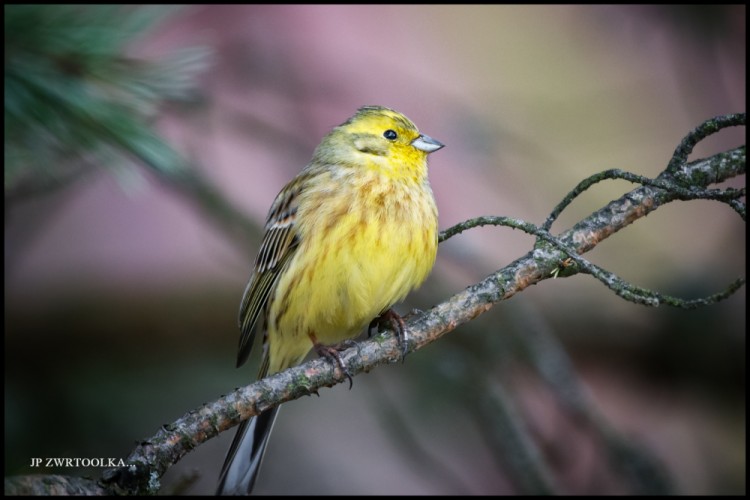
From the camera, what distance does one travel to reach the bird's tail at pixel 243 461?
189 centimetres

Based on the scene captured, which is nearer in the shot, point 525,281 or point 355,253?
point 525,281

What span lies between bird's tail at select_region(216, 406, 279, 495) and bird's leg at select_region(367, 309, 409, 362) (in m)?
0.32

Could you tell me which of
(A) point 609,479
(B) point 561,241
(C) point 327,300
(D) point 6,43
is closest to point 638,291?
(B) point 561,241

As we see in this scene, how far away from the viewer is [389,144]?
209 centimetres

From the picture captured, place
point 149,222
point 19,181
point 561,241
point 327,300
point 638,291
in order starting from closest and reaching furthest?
point 638,291 < point 561,241 < point 327,300 < point 19,181 < point 149,222

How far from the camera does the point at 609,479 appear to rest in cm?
317

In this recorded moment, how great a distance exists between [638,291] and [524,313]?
49.4 inches

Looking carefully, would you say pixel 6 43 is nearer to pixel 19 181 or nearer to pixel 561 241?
pixel 19 181

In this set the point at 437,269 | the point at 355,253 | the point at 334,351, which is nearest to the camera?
the point at 334,351

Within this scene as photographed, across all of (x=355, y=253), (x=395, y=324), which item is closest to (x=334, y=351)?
(x=395, y=324)

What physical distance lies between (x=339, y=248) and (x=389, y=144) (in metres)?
0.35

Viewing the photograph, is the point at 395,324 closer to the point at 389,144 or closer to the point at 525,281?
the point at 525,281

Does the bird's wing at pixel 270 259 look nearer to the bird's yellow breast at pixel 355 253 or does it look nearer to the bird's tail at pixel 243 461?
the bird's yellow breast at pixel 355 253

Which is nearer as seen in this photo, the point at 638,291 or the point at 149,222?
the point at 638,291
